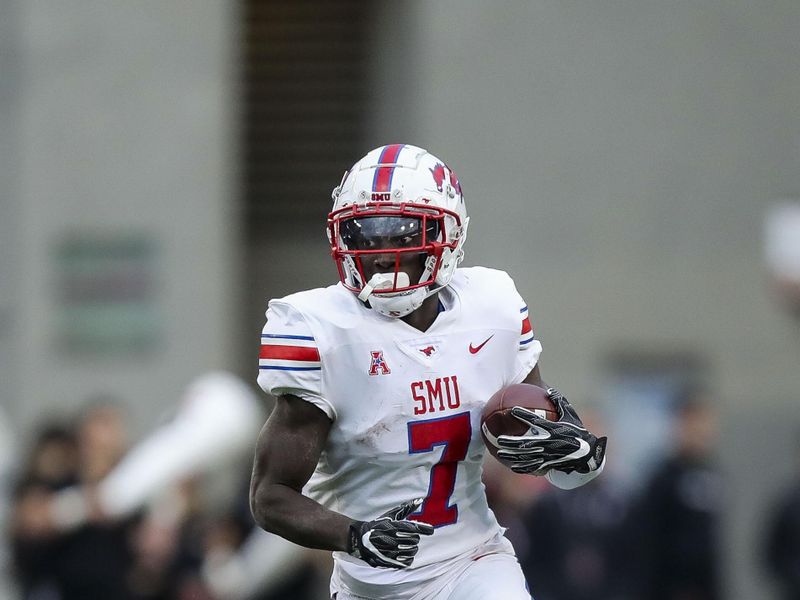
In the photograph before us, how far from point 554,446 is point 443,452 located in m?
0.33

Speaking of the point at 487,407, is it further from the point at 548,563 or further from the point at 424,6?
the point at 424,6

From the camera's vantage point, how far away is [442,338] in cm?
459

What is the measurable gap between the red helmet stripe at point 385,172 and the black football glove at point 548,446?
70 centimetres

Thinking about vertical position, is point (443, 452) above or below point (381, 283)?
below

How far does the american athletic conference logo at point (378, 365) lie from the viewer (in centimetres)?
446

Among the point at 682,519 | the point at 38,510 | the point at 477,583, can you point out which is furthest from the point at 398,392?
the point at 682,519

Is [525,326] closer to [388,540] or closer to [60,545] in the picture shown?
[388,540]

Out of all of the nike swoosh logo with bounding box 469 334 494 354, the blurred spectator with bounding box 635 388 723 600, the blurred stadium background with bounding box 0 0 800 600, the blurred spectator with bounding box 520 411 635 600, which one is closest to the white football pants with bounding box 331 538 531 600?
the nike swoosh logo with bounding box 469 334 494 354

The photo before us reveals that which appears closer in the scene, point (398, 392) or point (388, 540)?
point (388, 540)

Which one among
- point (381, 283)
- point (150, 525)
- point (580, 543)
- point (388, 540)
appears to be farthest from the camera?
point (580, 543)

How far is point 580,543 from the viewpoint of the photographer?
966cm

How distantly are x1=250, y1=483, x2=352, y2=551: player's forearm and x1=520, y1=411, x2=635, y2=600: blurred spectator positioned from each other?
16.9ft

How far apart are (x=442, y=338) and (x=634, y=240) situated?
8.02 m

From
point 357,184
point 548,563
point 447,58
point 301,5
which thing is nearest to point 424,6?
point 447,58
